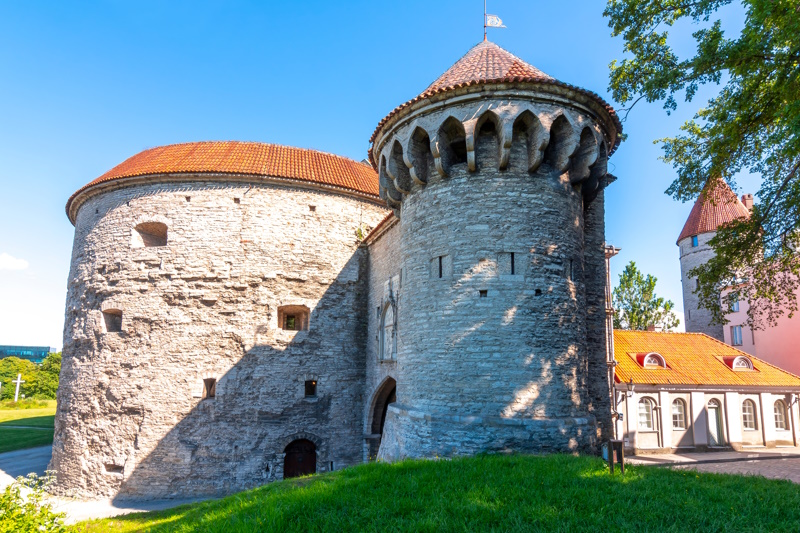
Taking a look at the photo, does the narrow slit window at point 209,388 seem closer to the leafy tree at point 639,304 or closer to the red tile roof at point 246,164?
the red tile roof at point 246,164

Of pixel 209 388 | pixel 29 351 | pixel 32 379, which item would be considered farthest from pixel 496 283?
pixel 29 351

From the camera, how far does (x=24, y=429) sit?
28344 millimetres

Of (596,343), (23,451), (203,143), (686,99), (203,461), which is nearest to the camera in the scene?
(686,99)

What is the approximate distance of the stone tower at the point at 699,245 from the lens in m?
29.2

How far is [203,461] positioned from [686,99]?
15396 mm

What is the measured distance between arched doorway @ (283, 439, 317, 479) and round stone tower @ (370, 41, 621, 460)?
6.18 meters

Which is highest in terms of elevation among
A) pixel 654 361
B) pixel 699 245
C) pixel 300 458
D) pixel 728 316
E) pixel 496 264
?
pixel 699 245

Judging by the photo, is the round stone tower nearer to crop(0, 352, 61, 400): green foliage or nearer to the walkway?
the walkway

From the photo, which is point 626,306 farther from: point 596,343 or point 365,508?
point 365,508

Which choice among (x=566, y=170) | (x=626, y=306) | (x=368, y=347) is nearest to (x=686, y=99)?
(x=566, y=170)

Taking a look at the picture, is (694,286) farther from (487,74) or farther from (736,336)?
(487,74)

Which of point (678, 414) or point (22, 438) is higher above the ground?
point (678, 414)

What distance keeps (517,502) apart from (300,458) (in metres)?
11.4

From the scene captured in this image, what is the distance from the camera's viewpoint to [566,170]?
9.81m
